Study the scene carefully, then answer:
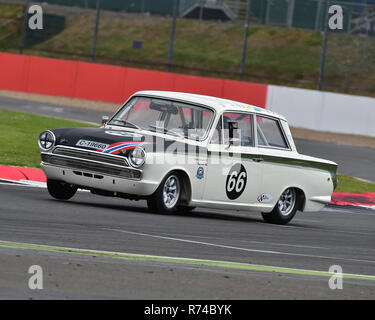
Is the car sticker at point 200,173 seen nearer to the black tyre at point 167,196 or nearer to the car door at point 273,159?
the black tyre at point 167,196

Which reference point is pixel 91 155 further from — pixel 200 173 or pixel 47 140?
pixel 200 173

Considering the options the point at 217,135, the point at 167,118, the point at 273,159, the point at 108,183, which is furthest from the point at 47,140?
the point at 273,159

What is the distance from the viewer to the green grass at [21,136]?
16656 mm

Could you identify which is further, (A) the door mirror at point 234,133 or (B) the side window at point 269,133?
(B) the side window at point 269,133

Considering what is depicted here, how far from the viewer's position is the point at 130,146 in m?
11.3

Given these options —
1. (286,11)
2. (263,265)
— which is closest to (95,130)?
(263,265)

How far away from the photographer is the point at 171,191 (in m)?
11.8

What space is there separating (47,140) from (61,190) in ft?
3.07

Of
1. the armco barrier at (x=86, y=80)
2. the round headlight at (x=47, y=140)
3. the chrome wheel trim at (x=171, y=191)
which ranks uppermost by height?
the armco barrier at (x=86, y=80)

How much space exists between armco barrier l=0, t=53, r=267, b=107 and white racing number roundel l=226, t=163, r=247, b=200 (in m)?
21.0

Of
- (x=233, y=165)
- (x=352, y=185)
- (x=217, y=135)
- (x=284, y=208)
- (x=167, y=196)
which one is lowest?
(x=352, y=185)

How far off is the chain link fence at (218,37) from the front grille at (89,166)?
75.5ft

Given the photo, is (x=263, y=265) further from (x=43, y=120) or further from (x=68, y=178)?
(x=43, y=120)

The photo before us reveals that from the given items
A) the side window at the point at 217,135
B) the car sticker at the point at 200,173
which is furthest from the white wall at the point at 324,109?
the car sticker at the point at 200,173
